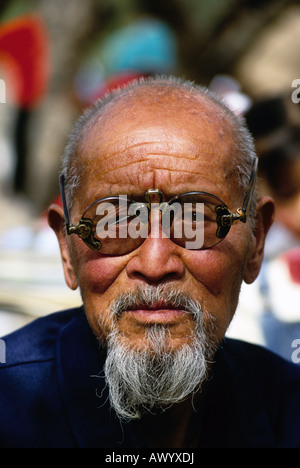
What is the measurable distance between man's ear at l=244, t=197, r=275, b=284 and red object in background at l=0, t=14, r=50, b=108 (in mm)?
5721

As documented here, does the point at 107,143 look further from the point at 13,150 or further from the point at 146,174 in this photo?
the point at 13,150

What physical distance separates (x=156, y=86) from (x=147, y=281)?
2.33 feet

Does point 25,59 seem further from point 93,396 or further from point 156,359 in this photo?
point 156,359

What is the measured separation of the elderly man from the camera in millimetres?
1647

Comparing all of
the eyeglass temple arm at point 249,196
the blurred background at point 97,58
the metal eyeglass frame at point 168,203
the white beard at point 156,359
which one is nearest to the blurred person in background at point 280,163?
the blurred background at point 97,58

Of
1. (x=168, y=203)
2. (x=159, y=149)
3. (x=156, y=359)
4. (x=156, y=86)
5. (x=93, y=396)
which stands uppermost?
(x=156, y=86)

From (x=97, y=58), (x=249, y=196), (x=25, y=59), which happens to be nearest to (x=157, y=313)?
(x=249, y=196)

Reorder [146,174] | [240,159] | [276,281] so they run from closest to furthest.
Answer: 1. [146,174]
2. [240,159]
3. [276,281]

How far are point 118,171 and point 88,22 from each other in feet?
22.8

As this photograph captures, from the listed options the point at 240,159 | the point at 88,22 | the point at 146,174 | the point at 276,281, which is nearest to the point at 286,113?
the point at 276,281

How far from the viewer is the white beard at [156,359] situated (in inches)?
63.7

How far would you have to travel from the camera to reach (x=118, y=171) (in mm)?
1728

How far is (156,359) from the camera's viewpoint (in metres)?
1.63

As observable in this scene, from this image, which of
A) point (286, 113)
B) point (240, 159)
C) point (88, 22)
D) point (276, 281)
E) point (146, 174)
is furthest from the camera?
point (88, 22)
